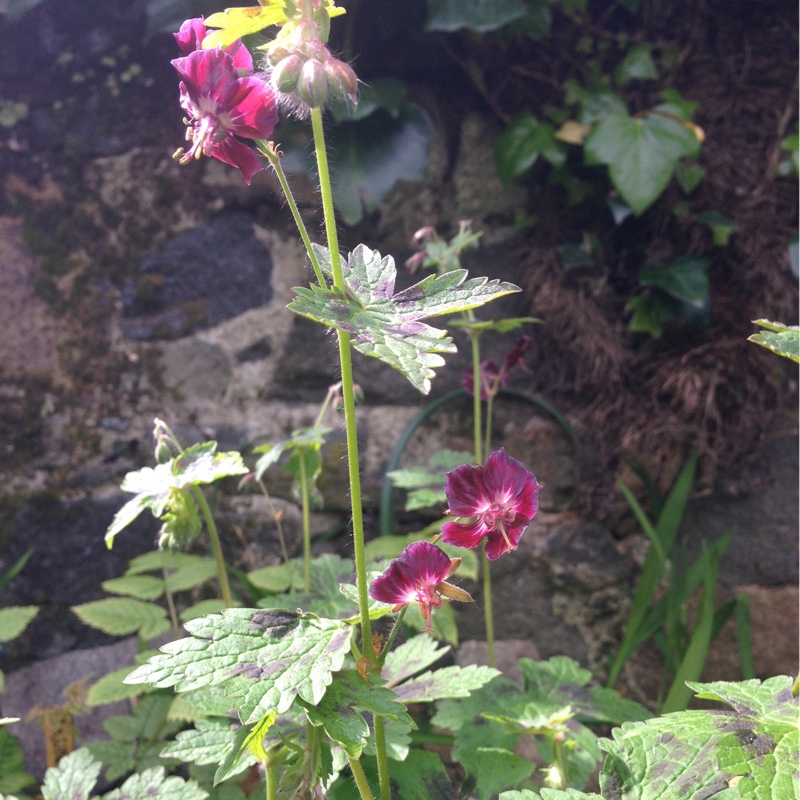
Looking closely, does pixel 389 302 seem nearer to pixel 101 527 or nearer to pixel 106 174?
pixel 101 527

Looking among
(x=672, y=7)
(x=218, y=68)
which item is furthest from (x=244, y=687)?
(x=672, y=7)

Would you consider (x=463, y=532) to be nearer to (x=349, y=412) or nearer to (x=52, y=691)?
(x=349, y=412)

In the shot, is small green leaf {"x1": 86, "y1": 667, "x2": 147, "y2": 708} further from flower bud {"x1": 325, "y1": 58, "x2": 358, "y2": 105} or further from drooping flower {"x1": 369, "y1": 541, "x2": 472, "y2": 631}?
flower bud {"x1": 325, "y1": 58, "x2": 358, "y2": 105}

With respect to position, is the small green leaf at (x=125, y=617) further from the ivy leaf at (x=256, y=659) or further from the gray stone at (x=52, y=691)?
the ivy leaf at (x=256, y=659)

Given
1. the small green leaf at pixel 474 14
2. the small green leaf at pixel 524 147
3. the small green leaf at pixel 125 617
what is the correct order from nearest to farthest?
the small green leaf at pixel 125 617, the small green leaf at pixel 474 14, the small green leaf at pixel 524 147

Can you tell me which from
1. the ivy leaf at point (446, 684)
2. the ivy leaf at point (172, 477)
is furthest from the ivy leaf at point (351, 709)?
the ivy leaf at point (172, 477)

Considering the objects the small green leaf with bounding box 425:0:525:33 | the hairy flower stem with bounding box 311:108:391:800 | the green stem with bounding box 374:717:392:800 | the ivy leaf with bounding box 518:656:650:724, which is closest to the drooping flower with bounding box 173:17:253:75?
the hairy flower stem with bounding box 311:108:391:800

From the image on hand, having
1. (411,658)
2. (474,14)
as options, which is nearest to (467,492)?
(411,658)
